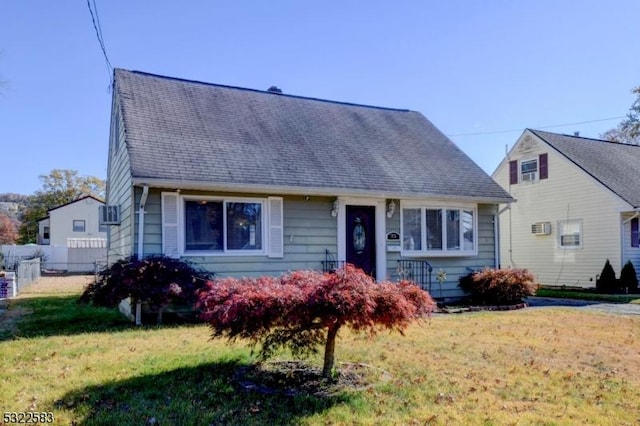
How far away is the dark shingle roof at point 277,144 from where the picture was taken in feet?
32.7

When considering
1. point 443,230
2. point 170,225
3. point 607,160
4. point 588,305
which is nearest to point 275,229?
point 170,225

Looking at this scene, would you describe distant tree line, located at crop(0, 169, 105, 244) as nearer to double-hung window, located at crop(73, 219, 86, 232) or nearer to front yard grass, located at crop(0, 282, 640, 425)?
double-hung window, located at crop(73, 219, 86, 232)

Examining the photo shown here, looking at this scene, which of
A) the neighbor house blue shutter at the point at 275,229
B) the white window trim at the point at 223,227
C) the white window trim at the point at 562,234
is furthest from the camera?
the white window trim at the point at 562,234

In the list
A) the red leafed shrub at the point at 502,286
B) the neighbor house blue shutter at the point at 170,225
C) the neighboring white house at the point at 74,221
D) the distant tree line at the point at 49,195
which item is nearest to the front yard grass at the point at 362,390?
the neighbor house blue shutter at the point at 170,225

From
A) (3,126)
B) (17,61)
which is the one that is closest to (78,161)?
(3,126)

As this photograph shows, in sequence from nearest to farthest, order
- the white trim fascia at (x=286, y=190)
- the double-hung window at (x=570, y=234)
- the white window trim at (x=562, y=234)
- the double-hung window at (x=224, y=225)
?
1. the white trim fascia at (x=286, y=190)
2. the double-hung window at (x=224, y=225)
3. the white window trim at (x=562, y=234)
4. the double-hung window at (x=570, y=234)

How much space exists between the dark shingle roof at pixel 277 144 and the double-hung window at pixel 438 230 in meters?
0.58

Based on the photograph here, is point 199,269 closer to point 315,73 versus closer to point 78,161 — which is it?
point 315,73

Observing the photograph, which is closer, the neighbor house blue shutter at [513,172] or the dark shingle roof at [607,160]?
the dark shingle roof at [607,160]

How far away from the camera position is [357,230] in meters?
11.5

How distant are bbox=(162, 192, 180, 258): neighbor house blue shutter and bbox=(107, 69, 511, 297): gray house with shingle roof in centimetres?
2

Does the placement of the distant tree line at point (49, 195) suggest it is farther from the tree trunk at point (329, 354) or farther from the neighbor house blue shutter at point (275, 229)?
the tree trunk at point (329, 354)

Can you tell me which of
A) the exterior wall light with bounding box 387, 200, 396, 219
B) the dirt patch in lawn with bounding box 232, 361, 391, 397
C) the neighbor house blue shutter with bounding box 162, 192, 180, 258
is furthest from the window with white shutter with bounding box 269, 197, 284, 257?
the dirt patch in lawn with bounding box 232, 361, 391, 397

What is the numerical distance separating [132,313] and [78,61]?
5663 millimetres
